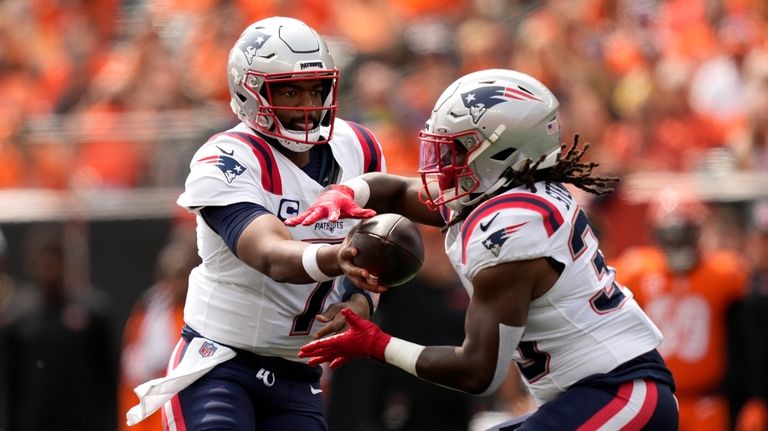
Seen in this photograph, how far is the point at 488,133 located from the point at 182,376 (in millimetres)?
1434

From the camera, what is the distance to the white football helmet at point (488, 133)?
5.05 meters

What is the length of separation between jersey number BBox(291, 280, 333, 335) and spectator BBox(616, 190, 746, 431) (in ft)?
12.5

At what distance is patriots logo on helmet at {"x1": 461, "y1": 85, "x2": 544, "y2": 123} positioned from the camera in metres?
5.05

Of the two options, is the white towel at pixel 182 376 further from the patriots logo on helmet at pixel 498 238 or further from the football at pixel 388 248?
the patriots logo on helmet at pixel 498 238

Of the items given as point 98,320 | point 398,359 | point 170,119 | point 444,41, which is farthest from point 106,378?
point 398,359

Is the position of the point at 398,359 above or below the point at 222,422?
above

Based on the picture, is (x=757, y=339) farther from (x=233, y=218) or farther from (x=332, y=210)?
(x=233, y=218)

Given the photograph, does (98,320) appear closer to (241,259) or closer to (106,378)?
(106,378)

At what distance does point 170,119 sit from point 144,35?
1.57m

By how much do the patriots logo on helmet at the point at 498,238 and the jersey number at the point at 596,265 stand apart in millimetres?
238

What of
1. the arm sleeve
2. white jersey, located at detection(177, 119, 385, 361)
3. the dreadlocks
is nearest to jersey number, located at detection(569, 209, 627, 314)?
the dreadlocks

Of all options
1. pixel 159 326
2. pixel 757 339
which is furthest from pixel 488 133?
pixel 159 326

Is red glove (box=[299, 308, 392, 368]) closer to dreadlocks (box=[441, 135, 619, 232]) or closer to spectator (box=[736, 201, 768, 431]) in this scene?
dreadlocks (box=[441, 135, 619, 232])

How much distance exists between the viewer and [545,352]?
5.01 m
